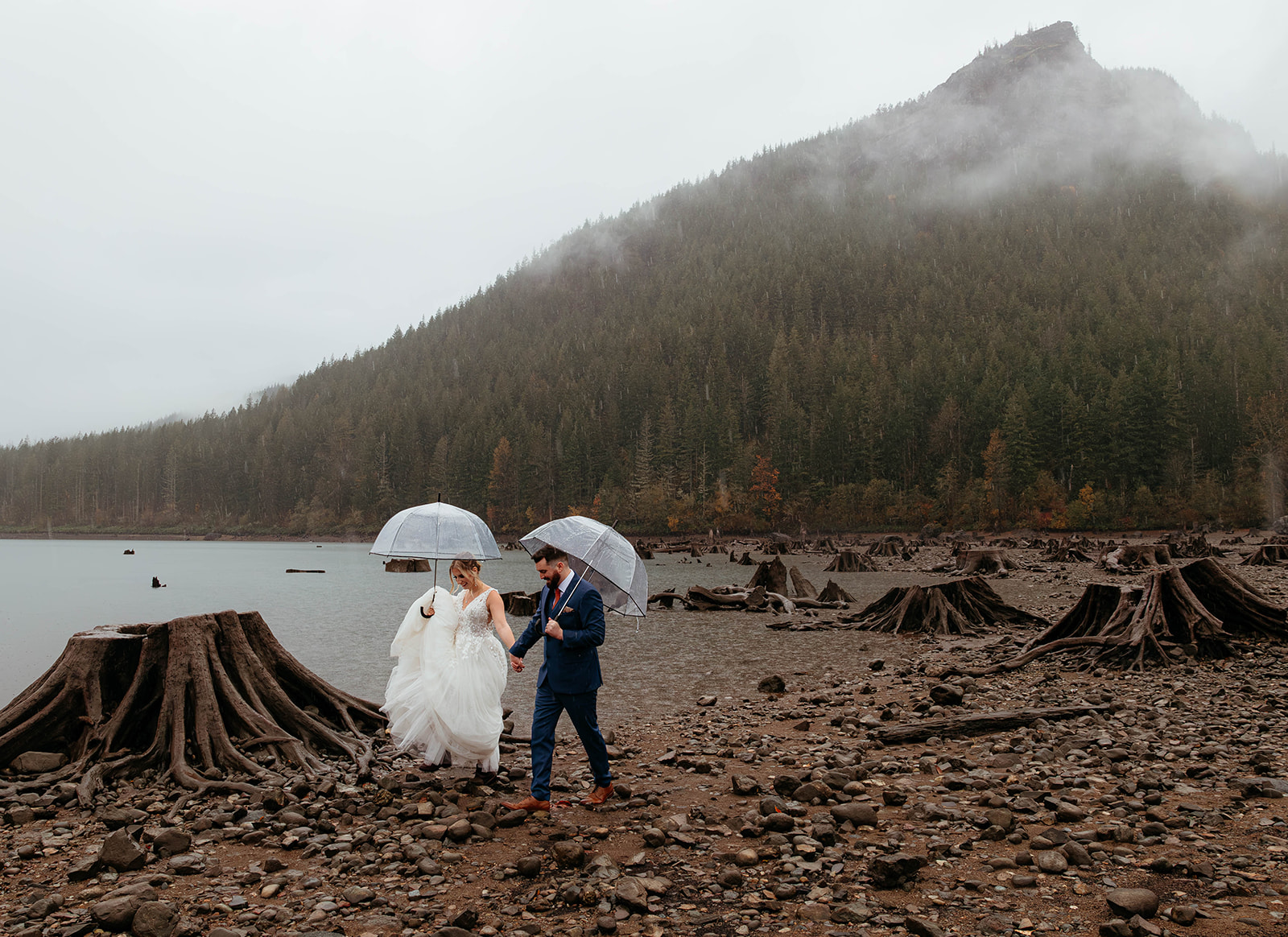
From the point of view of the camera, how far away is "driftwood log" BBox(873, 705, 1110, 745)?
29.0ft

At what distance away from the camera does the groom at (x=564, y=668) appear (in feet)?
22.1

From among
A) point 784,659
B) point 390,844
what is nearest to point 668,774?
point 390,844

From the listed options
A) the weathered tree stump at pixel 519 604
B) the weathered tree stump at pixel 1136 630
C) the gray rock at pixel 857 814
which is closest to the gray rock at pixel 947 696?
the weathered tree stump at pixel 1136 630

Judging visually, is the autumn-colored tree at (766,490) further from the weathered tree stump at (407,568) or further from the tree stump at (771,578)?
the tree stump at (771,578)

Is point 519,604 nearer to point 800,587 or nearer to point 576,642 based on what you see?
point 800,587

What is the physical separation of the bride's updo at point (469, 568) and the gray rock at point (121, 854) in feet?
11.3

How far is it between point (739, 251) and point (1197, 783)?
194747 millimetres

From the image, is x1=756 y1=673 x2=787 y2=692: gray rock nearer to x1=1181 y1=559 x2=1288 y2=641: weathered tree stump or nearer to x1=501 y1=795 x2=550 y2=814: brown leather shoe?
x1=501 y1=795 x2=550 y2=814: brown leather shoe

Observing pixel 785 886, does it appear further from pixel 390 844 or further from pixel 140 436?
pixel 140 436

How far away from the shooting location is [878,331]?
142000 mm

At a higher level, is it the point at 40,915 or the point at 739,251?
the point at 739,251

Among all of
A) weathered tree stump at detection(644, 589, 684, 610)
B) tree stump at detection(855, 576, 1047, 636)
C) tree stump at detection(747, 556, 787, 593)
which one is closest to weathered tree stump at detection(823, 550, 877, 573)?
tree stump at detection(747, 556, 787, 593)

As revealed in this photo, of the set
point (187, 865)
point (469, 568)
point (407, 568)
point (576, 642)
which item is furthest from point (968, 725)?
point (407, 568)

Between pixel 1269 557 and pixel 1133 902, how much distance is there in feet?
136
